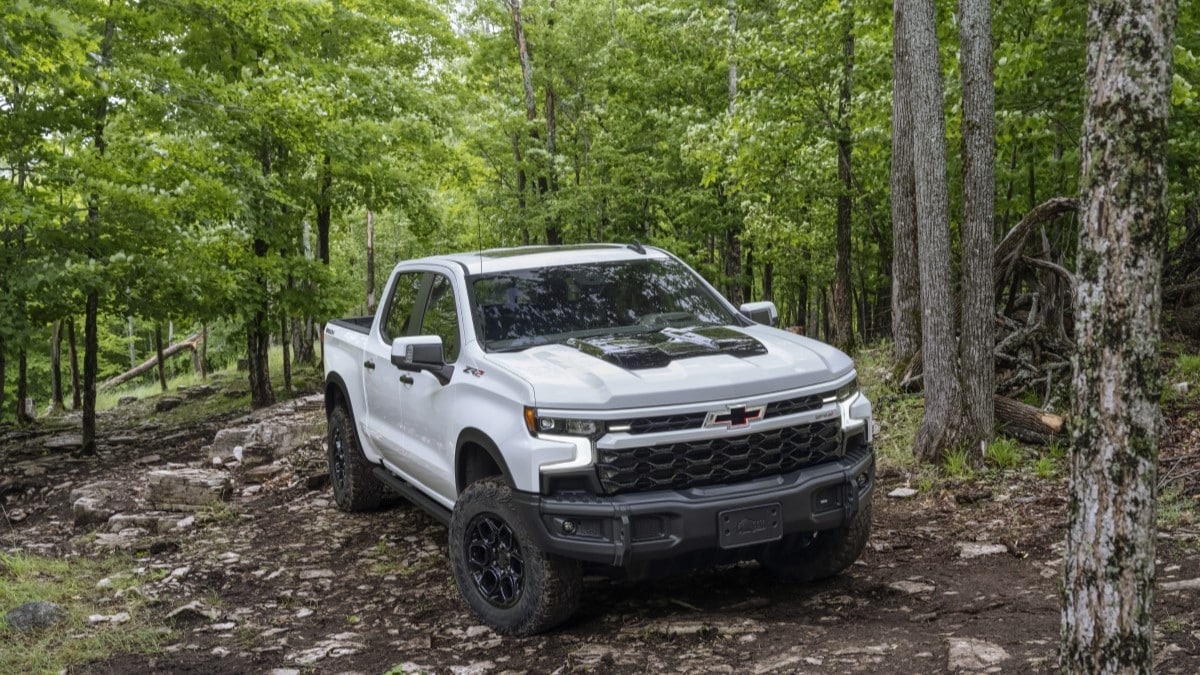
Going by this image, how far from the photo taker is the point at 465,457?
570 cm

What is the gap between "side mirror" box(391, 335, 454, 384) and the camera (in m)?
5.57

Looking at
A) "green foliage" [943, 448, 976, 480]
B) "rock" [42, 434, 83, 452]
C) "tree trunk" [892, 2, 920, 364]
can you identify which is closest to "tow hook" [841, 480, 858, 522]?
"green foliage" [943, 448, 976, 480]

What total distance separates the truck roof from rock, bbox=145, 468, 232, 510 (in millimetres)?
4156

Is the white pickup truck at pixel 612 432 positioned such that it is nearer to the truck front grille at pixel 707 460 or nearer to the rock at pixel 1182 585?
the truck front grille at pixel 707 460

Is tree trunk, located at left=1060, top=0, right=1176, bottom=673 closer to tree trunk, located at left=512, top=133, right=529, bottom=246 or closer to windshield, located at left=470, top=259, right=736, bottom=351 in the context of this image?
windshield, located at left=470, top=259, right=736, bottom=351

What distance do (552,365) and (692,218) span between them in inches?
708

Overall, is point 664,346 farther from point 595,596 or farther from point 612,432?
point 595,596

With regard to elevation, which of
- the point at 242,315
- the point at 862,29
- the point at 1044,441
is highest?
the point at 862,29

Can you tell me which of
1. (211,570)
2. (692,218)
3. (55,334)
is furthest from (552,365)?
(55,334)

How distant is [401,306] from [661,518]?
324cm

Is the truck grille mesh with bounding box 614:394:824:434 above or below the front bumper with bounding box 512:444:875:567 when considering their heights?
above

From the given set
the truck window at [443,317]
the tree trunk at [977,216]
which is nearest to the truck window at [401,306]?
the truck window at [443,317]

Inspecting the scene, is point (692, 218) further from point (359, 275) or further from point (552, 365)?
point (359, 275)

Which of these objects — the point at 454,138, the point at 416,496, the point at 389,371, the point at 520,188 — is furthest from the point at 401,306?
the point at 520,188
